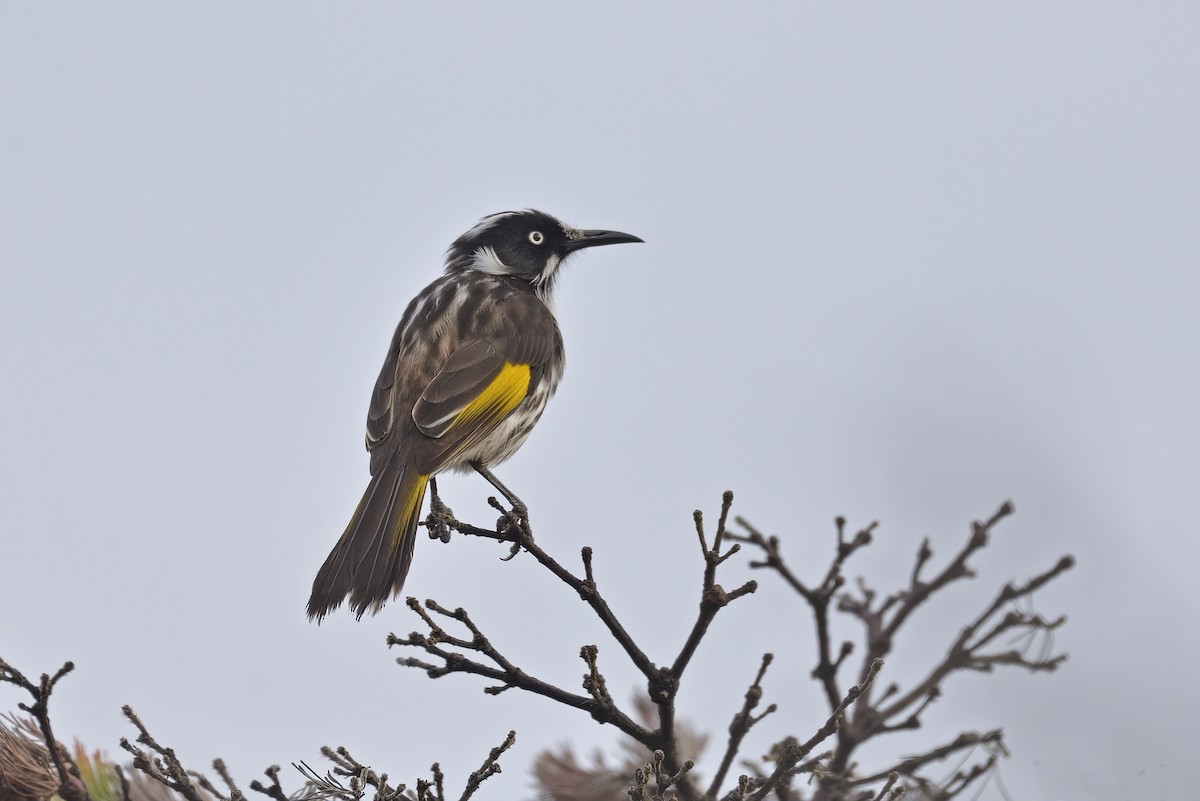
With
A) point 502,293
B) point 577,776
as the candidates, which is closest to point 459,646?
point 577,776

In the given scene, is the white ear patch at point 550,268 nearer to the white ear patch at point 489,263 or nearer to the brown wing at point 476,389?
the white ear patch at point 489,263

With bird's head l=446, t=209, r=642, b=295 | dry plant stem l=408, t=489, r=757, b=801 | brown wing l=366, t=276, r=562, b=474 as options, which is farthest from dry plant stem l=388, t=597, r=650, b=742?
bird's head l=446, t=209, r=642, b=295

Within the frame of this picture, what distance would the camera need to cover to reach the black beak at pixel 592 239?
659cm

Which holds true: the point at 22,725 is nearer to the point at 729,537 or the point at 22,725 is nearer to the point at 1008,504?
the point at 729,537

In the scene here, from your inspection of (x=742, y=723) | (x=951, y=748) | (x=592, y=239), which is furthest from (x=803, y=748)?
(x=592, y=239)

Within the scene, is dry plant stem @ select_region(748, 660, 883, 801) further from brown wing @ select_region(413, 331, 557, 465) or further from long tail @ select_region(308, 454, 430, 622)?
brown wing @ select_region(413, 331, 557, 465)

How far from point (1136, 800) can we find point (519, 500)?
2361mm

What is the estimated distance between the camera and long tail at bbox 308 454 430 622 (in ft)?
13.8

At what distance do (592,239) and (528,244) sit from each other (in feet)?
1.14

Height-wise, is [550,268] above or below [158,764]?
above

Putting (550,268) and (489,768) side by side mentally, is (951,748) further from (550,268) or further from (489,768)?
(550,268)

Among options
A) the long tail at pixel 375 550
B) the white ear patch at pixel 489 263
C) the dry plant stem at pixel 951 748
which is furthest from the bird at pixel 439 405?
the dry plant stem at pixel 951 748

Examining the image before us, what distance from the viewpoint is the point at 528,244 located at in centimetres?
675

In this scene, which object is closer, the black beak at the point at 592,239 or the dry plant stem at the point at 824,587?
the dry plant stem at the point at 824,587
